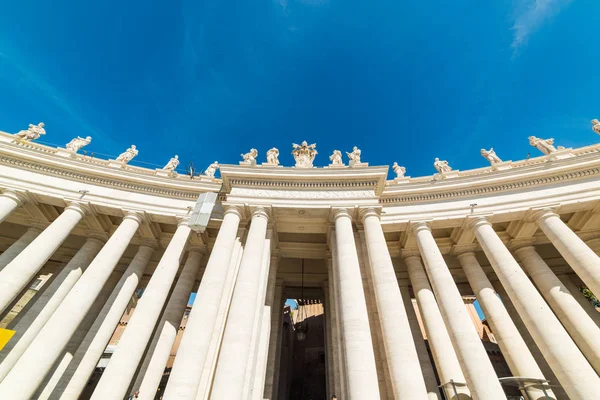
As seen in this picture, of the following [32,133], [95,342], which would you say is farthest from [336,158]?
[32,133]

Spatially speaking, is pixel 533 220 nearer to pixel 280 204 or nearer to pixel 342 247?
pixel 342 247

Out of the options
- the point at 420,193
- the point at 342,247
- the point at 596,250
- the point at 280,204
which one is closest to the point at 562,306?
the point at 596,250

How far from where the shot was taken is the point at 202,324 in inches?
531

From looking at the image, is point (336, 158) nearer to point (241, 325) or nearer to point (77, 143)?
point (241, 325)

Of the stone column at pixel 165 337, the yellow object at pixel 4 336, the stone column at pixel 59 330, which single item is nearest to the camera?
the stone column at pixel 59 330

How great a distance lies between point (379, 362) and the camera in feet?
51.8

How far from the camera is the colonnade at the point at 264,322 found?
12.7m

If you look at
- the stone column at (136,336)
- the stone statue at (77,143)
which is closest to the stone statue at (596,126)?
the stone column at (136,336)

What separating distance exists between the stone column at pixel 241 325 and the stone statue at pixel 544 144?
22834 millimetres

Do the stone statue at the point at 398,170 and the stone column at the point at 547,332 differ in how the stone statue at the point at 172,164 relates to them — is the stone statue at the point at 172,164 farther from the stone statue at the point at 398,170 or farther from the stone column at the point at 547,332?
the stone column at the point at 547,332

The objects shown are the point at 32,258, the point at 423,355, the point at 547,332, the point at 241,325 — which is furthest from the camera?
the point at 423,355

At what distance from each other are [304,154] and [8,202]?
66.9ft

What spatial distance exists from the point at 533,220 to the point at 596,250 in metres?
6.02

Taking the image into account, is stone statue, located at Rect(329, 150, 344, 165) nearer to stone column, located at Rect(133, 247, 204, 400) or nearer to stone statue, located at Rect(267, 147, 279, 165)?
stone statue, located at Rect(267, 147, 279, 165)
